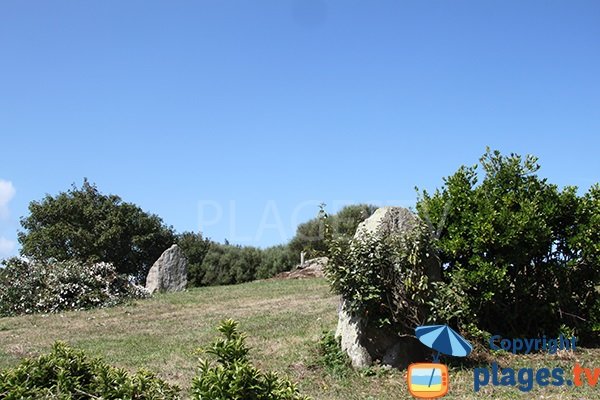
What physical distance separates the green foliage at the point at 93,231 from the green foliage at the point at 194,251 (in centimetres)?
110

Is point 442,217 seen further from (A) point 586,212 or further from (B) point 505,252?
(A) point 586,212

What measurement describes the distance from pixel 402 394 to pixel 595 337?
366 centimetres

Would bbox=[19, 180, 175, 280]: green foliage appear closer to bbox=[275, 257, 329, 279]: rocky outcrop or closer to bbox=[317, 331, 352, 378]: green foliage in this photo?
bbox=[275, 257, 329, 279]: rocky outcrop

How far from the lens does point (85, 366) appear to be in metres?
4.37

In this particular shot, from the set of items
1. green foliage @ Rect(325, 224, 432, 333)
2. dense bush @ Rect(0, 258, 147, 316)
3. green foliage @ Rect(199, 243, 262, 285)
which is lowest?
green foliage @ Rect(325, 224, 432, 333)

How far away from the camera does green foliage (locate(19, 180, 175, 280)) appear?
96.2ft

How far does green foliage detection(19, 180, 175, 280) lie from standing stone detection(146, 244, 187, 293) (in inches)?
324

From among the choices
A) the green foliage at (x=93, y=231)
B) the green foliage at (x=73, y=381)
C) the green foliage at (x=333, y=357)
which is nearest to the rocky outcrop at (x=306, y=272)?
the green foliage at (x=93, y=231)

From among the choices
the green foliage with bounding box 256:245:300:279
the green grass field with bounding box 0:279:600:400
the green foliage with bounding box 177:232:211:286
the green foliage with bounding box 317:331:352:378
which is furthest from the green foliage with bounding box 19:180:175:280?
the green foliage with bounding box 317:331:352:378

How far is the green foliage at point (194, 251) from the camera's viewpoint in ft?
96.0

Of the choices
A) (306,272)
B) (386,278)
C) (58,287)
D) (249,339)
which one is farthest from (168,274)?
(386,278)

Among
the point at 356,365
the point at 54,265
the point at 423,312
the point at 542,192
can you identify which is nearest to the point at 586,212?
the point at 542,192

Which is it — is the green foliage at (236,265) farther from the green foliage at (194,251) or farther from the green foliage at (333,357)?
the green foliage at (333,357)

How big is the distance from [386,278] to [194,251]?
23.6 m
